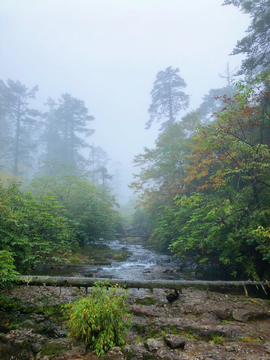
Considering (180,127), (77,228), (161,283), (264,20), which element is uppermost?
(264,20)

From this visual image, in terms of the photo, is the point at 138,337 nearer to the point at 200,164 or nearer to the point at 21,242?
the point at 21,242

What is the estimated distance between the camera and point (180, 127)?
22969 mm

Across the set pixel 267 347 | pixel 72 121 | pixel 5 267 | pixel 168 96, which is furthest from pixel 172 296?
pixel 72 121

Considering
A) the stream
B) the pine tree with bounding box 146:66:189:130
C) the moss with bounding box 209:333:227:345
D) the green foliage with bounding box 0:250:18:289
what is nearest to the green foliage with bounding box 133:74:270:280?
the stream

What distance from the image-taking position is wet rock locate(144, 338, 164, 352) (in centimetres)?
412

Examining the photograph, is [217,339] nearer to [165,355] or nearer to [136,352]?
[165,355]

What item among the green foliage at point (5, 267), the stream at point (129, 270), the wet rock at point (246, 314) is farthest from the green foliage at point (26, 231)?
the wet rock at point (246, 314)

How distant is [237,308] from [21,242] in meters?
7.02

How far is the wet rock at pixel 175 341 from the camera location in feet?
13.7

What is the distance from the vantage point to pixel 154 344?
425 centimetres

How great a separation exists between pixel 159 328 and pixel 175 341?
834mm

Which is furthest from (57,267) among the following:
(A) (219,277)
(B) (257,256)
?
(B) (257,256)

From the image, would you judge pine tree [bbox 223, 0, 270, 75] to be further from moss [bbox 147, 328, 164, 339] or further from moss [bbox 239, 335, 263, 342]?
moss [bbox 147, 328, 164, 339]

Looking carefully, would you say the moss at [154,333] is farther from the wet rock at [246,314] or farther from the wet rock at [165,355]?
the wet rock at [246,314]
